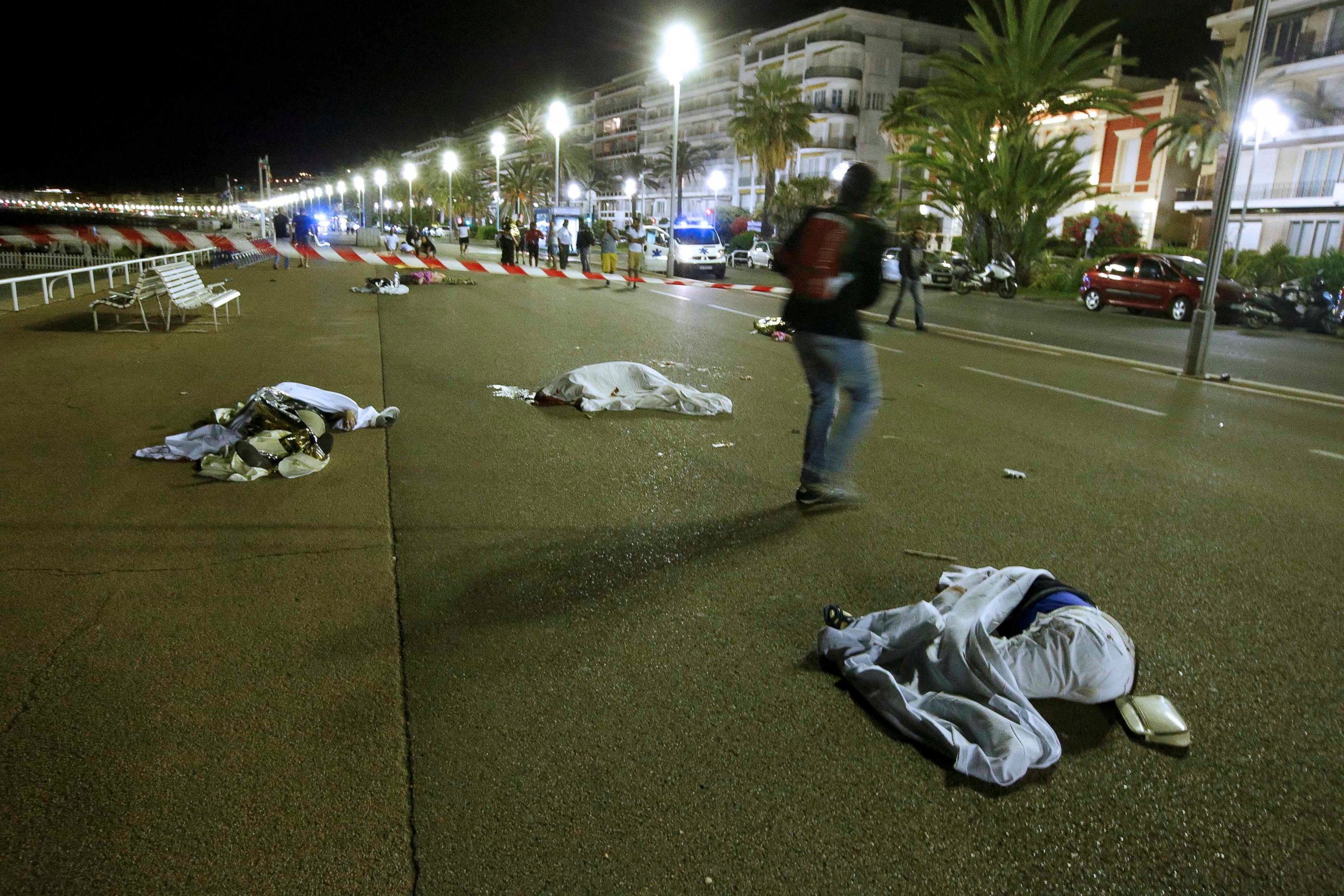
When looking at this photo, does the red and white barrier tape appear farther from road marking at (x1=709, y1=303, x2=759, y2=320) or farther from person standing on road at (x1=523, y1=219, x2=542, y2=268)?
person standing on road at (x1=523, y1=219, x2=542, y2=268)

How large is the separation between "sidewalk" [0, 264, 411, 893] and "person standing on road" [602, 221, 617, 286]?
19.8 meters

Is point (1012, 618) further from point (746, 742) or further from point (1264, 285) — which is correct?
point (1264, 285)

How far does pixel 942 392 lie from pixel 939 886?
8.40m

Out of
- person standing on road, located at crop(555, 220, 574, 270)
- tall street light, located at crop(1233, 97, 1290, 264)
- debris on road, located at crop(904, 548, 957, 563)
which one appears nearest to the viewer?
debris on road, located at crop(904, 548, 957, 563)

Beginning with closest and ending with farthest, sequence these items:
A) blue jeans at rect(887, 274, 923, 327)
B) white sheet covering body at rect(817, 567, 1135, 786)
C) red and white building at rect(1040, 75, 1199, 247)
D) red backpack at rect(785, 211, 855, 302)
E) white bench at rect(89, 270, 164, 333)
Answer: white sheet covering body at rect(817, 567, 1135, 786) < red backpack at rect(785, 211, 855, 302) < white bench at rect(89, 270, 164, 333) < blue jeans at rect(887, 274, 923, 327) < red and white building at rect(1040, 75, 1199, 247)

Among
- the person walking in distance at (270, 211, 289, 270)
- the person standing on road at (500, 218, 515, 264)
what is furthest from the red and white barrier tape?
the person standing on road at (500, 218, 515, 264)

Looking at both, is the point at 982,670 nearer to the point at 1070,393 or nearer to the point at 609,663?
the point at 609,663

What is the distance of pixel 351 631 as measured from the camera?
153 inches

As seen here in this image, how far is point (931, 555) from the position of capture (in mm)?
4930

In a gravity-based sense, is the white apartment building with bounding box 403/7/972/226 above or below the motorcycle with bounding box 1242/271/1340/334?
above

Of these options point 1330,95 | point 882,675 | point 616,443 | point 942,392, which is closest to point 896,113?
point 1330,95

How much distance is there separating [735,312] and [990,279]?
16360 millimetres

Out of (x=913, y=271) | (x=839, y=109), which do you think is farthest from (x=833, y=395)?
(x=839, y=109)

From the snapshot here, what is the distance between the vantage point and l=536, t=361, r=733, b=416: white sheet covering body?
334 inches
